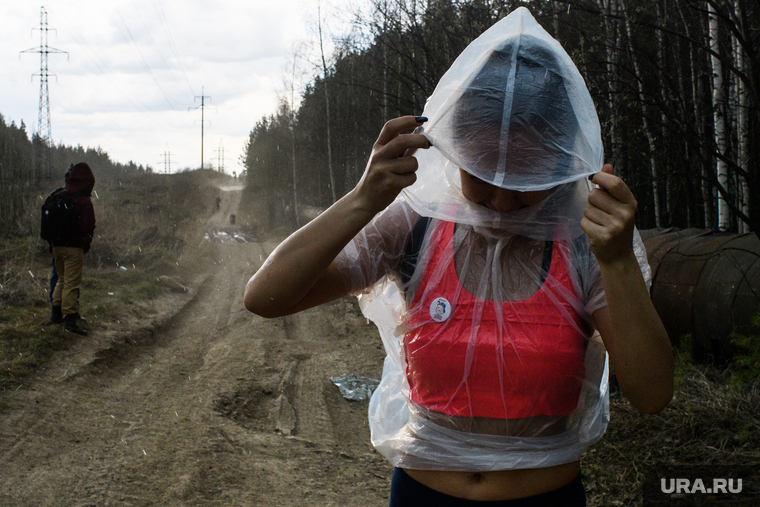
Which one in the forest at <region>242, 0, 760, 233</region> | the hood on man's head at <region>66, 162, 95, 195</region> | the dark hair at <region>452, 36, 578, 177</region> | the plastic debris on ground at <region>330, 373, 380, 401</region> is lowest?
the plastic debris on ground at <region>330, 373, 380, 401</region>

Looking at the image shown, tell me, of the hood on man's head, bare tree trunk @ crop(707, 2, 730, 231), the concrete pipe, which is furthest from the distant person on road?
the hood on man's head

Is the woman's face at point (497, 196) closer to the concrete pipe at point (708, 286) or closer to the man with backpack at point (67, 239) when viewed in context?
the concrete pipe at point (708, 286)

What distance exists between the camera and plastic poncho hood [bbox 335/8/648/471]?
1273 millimetres

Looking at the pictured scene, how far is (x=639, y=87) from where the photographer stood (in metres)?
6.73

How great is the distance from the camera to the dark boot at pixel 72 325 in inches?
271

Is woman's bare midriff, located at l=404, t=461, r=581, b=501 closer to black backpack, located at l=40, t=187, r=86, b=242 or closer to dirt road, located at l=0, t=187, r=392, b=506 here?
dirt road, located at l=0, t=187, r=392, b=506

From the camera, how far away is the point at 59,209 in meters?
6.98

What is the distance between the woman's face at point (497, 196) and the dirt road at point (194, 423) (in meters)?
2.85

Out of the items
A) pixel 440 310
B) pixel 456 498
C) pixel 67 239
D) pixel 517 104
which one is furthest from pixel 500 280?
pixel 67 239

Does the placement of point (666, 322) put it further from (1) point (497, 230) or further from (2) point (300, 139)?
(2) point (300, 139)

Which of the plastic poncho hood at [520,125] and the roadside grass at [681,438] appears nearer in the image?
the plastic poncho hood at [520,125]

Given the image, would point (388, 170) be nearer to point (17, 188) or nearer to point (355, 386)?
point (355, 386)

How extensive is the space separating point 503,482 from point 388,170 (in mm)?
751

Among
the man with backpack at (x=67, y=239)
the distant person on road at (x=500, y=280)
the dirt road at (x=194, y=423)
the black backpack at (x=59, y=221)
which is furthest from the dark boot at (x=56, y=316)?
the distant person on road at (x=500, y=280)
